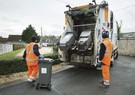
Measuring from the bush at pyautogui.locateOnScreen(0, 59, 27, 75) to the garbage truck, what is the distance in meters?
1.96

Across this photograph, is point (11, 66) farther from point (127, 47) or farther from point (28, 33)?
point (28, 33)

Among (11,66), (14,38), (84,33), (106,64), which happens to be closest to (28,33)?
(14,38)


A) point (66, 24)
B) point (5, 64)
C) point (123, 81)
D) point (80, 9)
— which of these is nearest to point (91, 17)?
point (80, 9)

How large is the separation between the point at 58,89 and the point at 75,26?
406 cm

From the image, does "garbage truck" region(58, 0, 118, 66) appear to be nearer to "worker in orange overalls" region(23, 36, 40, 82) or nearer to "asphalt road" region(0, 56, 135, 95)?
"asphalt road" region(0, 56, 135, 95)

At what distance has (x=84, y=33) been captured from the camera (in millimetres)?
7488

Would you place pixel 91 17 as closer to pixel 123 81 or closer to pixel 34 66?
pixel 123 81

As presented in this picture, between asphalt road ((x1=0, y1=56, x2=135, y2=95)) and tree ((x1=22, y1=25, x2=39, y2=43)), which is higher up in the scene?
tree ((x1=22, y1=25, x2=39, y2=43))

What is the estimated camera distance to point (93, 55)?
738cm

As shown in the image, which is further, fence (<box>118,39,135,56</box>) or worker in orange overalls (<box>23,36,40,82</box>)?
fence (<box>118,39,135,56</box>)

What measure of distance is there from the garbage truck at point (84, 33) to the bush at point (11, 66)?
1.96 meters

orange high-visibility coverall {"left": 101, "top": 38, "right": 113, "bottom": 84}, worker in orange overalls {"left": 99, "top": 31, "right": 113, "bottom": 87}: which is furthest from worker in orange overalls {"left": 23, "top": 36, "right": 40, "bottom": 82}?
orange high-visibility coverall {"left": 101, "top": 38, "right": 113, "bottom": 84}

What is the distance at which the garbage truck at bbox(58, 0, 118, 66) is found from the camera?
717cm

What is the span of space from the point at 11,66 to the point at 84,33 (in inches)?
141
